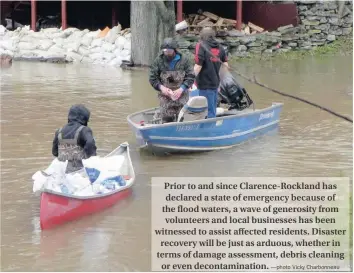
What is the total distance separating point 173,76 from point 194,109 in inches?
21.1

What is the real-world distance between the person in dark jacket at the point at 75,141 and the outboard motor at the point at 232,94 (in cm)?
418

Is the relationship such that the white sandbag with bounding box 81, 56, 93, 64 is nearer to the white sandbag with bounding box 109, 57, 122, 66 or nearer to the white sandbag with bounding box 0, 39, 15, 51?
the white sandbag with bounding box 109, 57, 122, 66

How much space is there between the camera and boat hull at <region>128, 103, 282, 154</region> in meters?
9.75

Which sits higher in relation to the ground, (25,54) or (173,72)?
(173,72)

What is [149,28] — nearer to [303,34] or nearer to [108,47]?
[108,47]

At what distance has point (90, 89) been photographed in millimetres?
17047

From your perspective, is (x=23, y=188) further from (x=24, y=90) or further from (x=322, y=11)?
(x=322, y=11)

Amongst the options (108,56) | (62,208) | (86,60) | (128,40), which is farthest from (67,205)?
(128,40)

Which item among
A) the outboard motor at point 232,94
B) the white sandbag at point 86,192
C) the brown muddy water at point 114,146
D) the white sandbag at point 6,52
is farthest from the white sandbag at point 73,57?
the white sandbag at point 86,192

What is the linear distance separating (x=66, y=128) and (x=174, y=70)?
2.75 m

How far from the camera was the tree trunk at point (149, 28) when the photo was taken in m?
21.4

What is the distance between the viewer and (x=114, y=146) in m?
10.8

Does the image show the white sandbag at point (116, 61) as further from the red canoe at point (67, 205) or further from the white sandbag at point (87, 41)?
the red canoe at point (67, 205)

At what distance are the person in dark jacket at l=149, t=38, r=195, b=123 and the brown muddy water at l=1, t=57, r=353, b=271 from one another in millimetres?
830
